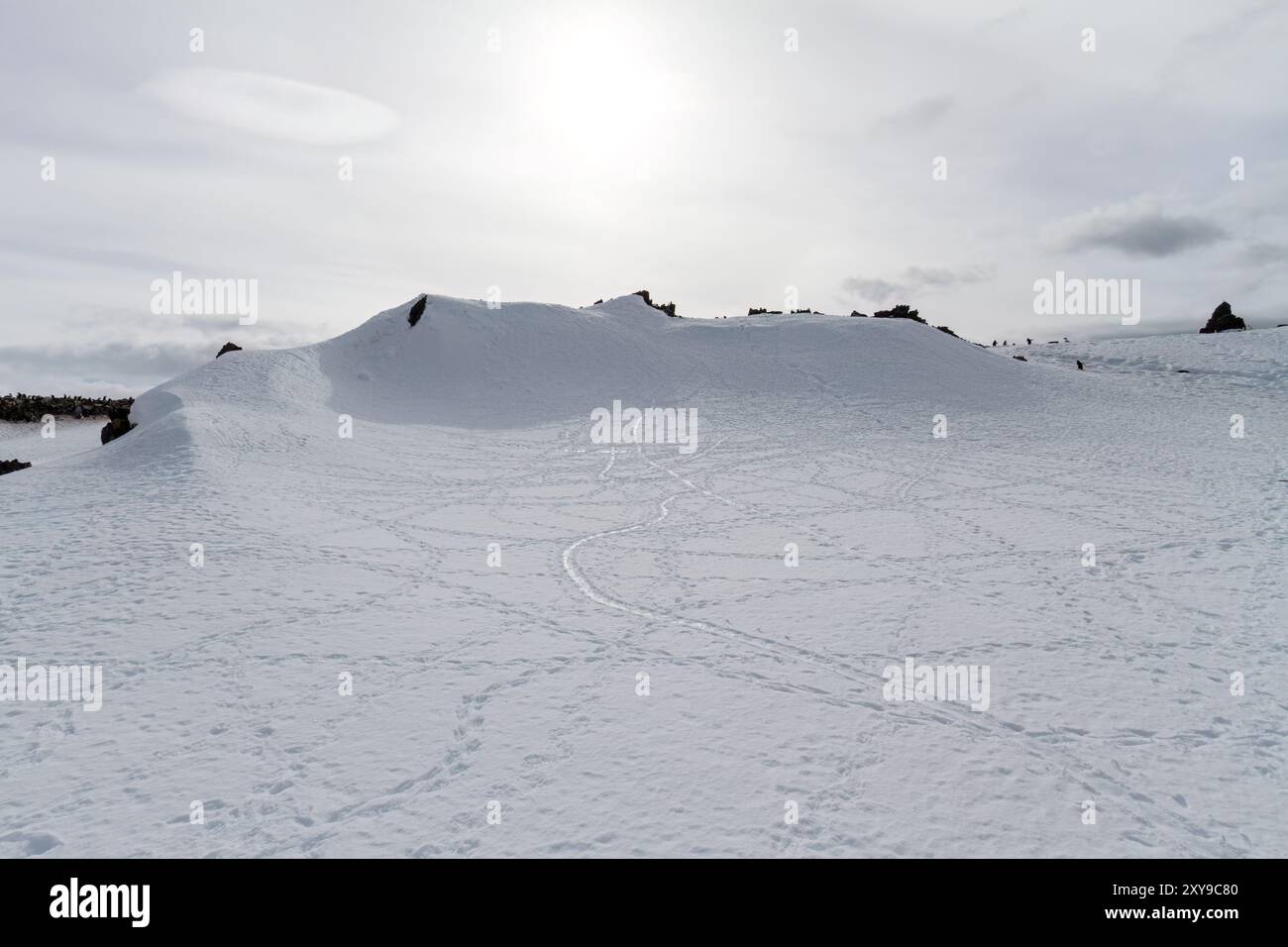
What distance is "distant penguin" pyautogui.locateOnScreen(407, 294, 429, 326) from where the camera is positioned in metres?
31.0

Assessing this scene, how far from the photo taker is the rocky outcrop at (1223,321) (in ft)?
127

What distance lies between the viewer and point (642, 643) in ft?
27.9

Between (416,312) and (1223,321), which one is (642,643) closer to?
(416,312)

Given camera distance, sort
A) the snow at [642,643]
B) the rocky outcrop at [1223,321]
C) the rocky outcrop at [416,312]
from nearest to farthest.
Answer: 1. the snow at [642,643]
2. the rocky outcrop at [416,312]
3. the rocky outcrop at [1223,321]

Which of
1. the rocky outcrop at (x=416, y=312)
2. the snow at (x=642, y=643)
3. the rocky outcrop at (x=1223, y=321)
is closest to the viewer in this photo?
the snow at (x=642, y=643)

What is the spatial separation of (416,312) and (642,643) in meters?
26.1

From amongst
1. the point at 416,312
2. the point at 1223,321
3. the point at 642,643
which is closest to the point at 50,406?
the point at 416,312

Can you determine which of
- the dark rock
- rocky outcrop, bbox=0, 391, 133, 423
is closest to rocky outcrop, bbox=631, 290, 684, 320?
the dark rock

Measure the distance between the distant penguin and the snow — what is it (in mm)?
11048

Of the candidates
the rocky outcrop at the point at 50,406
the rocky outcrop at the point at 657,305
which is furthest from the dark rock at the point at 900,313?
the rocky outcrop at the point at 50,406

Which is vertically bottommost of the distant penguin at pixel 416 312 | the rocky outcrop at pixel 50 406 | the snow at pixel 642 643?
the snow at pixel 642 643

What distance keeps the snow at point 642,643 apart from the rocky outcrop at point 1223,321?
23809 millimetres

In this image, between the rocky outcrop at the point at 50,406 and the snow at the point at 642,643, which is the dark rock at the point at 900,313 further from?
the rocky outcrop at the point at 50,406
